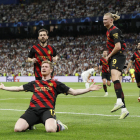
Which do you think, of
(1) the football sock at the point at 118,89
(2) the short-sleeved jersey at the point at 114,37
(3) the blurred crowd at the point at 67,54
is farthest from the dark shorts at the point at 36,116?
(3) the blurred crowd at the point at 67,54

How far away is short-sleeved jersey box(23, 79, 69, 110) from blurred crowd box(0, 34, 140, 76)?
33630 mm

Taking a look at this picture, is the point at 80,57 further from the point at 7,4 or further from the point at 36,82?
the point at 36,82

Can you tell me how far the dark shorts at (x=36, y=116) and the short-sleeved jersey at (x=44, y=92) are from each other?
0.10 meters

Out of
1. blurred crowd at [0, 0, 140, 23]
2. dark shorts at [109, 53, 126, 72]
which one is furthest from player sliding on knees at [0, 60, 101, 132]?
blurred crowd at [0, 0, 140, 23]

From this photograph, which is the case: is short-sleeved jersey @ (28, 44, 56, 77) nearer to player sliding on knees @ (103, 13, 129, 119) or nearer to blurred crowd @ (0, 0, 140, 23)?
player sliding on knees @ (103, 13, 129, 119)

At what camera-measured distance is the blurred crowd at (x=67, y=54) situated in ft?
141

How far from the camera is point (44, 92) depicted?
20.2 ft

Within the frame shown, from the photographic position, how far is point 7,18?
51.1 meters

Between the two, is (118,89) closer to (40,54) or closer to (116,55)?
(116,55)

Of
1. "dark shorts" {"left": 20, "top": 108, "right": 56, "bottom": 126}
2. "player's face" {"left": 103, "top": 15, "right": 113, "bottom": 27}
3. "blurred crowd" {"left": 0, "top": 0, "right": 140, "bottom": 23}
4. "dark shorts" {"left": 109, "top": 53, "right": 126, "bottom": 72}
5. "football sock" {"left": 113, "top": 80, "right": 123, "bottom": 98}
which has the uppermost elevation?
"blurred crowd" {"left": 0, "top": 0, "right": 140, "bottom": 23}

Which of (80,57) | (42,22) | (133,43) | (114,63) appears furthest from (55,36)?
(114,63)

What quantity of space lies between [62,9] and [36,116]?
143ft

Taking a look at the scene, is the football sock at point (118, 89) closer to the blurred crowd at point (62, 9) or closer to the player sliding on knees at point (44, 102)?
the player sliding on knees at point (44, 102)

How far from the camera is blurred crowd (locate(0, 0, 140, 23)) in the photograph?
43969 mm
